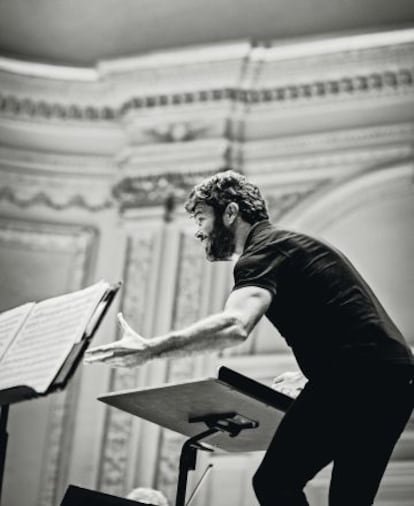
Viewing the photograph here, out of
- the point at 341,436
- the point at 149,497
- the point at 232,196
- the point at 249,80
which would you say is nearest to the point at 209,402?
the point at 341,436

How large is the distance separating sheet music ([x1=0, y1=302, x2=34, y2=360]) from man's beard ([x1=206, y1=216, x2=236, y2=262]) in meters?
0.67

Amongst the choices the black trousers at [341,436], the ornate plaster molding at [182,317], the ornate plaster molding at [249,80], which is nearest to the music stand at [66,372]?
the black trousers at [341,436]

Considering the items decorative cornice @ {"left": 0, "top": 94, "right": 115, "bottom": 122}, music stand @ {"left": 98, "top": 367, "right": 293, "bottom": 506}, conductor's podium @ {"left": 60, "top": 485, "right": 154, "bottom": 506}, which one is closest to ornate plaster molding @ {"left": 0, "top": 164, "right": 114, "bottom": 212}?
decorative cornice @ {"left": 0, "top": 94, "right": 115, "bottom": 122}

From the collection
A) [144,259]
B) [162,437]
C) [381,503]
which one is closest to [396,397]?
[381,503]

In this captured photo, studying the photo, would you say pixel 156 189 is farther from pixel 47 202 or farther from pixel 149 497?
pixel 149 497

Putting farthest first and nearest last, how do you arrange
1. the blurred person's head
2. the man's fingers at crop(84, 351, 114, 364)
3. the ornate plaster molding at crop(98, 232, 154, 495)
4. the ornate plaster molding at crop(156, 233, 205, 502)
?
1. the ornate plaster molding at crop(98, 232, 154, 495)
2. the ornate plaster molding at crop(156, 233, 205, 502)
3. the blurred person's head
4. the man's fingers at crop(84, 351, 114, 364)

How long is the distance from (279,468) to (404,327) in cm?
363

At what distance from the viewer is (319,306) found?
9.70 ft

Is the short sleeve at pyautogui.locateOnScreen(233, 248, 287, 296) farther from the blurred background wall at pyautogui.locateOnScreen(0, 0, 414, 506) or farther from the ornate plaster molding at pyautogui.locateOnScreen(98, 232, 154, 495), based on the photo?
the ornate plaster molding at pyautogui.locateOnScreen(98, 232, 154, 495)

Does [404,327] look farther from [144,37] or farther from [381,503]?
[144,37]

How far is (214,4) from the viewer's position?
7.02m

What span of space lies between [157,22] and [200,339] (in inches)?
187

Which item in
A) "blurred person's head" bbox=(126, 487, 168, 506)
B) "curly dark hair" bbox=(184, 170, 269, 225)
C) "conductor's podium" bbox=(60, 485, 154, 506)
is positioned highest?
"curly dark hair" bbox=(184, 170, 269, 225)

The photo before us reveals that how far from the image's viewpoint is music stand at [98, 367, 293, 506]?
296 cm
